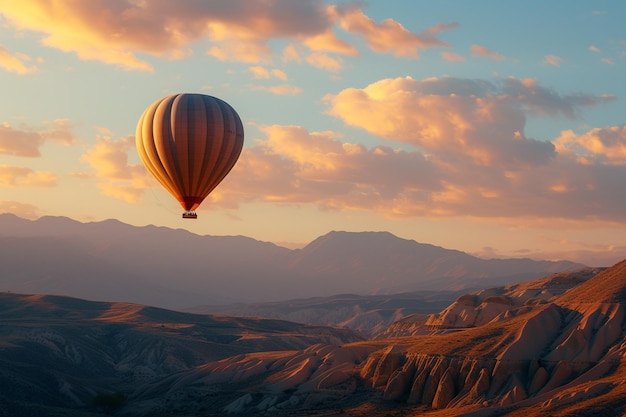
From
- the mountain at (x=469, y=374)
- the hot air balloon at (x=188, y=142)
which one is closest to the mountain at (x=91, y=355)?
the mountain at (x=469, y=374)

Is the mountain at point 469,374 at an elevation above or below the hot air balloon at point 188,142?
below

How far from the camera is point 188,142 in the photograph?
9181 centimetres

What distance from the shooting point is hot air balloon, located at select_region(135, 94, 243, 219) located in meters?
91.9

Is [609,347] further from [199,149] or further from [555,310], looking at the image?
[199,149]

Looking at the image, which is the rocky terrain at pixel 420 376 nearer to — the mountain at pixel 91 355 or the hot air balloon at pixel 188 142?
the mountain at pixel 91 355

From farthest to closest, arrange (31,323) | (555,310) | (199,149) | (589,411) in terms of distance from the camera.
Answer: (31,323), (555,310), (199,149), (589,411)

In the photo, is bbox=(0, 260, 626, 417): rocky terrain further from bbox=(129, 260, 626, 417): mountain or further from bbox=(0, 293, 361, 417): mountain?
bbox=(0, 293, 361, 417): mountain

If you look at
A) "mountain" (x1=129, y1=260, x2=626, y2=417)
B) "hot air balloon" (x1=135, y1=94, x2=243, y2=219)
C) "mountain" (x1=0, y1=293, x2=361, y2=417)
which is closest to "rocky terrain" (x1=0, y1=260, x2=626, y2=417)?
"mountain" (x1=129, y1=260, x2=626, y2=417)

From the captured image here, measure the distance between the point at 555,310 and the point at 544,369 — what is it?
48.0ft

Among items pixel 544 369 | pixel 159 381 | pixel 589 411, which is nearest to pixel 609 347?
pixel 544 369

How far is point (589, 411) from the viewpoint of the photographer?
72875mm

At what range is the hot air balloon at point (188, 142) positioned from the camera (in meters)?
91.9

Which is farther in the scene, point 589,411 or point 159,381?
point 159,381

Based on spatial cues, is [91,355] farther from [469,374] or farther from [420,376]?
[469,374]
